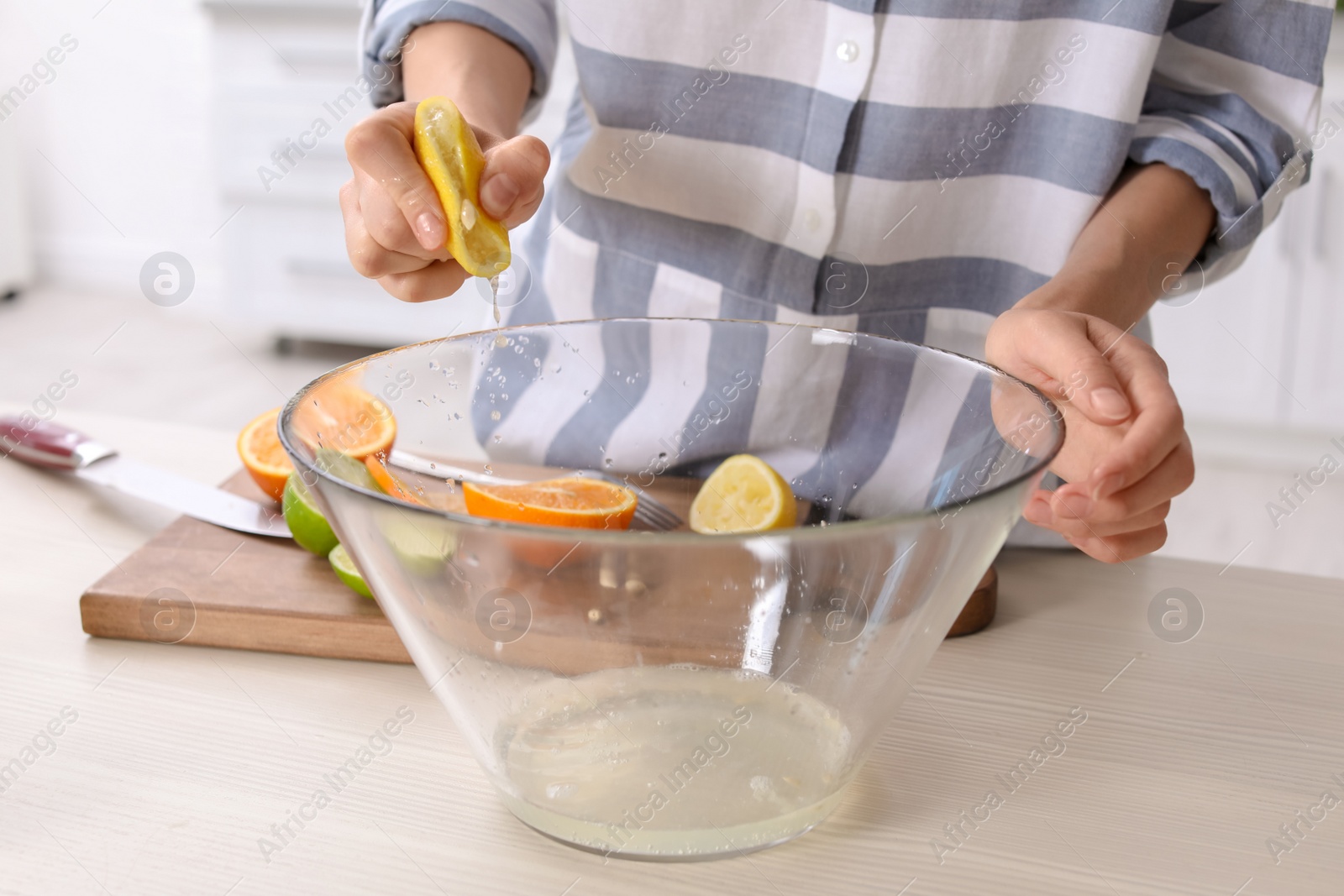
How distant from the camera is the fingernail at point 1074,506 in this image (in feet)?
1.83

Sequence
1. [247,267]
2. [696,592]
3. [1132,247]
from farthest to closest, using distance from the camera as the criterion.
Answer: [247,267] → [1132,247] → [696,592]

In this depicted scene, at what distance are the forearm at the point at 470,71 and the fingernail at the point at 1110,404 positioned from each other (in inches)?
17.5

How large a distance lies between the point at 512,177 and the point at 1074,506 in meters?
0.34

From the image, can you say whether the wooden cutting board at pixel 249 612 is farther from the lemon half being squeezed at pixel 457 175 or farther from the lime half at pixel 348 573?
the lemon half being squeezed at pixel 457 175

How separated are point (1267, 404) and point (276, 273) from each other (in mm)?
2297

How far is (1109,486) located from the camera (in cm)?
55

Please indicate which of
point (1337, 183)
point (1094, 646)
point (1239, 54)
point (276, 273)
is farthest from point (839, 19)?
point (276, 273)

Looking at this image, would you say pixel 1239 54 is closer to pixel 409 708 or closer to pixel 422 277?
pixel 422 277

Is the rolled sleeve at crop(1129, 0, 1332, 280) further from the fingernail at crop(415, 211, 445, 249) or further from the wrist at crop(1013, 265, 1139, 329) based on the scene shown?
the fingernail at crop(415, 211, 445, 249)

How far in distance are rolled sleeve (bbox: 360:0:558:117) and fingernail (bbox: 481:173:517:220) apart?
1.03 feet

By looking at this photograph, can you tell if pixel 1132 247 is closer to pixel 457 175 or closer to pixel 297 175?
pixel 457 175

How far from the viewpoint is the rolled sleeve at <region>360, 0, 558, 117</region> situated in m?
0.86

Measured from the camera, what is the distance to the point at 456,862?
1.56 feet

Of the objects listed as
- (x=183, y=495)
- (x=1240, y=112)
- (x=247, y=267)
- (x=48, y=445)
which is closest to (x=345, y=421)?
(x=183, y=495)
